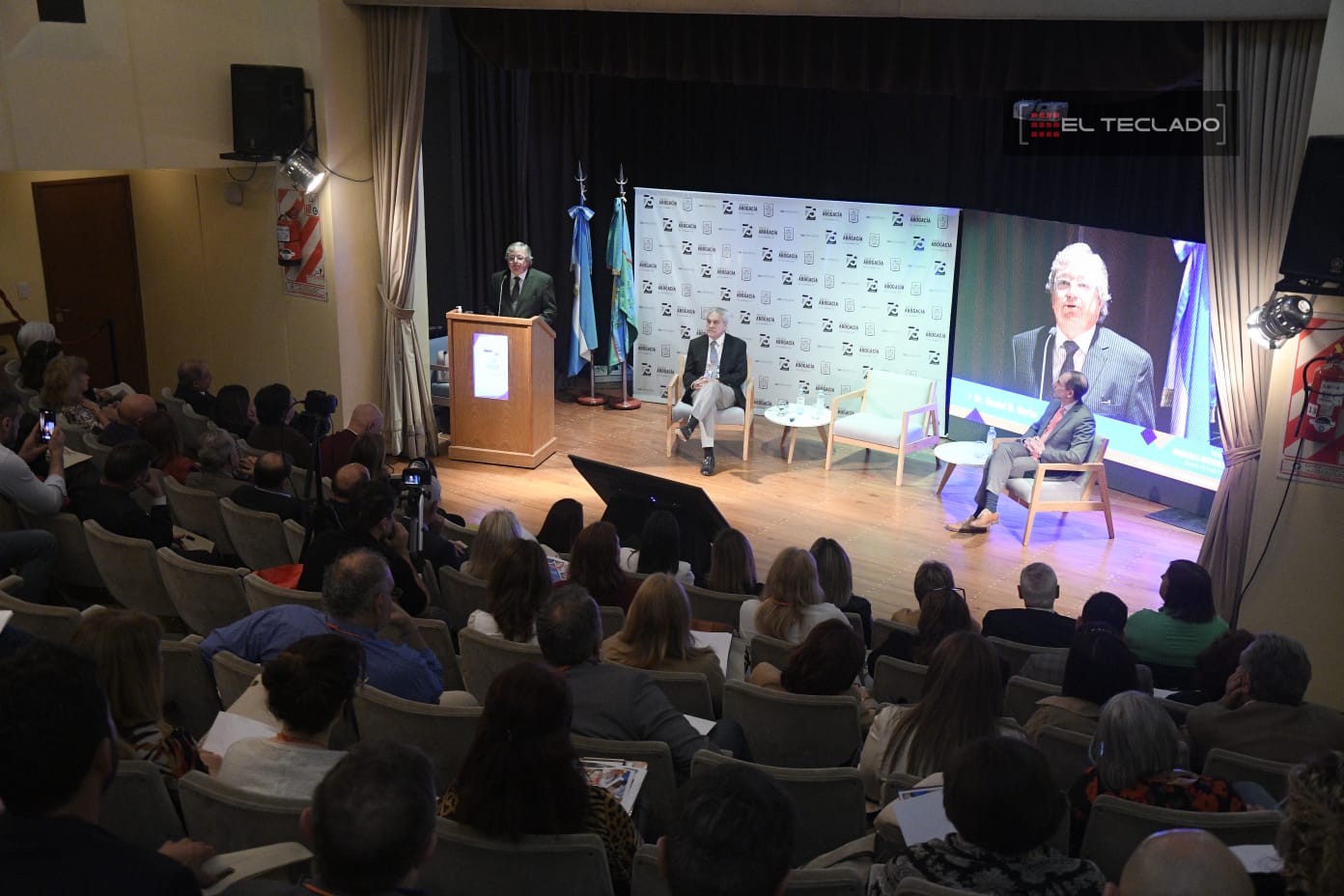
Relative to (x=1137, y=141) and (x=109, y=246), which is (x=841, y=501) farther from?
(x=109, y=246)

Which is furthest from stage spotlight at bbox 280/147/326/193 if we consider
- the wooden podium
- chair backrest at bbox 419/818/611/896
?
chair backrest at bbox 419/818/611/896

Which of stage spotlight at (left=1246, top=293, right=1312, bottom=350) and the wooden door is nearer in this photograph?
stage spotlight at (left=1246, top=293, right=1312, bottom=350)

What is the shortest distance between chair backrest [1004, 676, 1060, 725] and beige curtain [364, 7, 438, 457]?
20.3 feet

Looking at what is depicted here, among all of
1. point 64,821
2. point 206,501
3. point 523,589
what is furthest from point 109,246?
point 64,821

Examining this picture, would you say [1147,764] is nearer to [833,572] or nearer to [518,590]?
[833,572]

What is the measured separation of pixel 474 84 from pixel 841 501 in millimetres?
5568

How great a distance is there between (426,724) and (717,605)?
6.27ft

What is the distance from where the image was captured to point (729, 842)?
6.68 ft

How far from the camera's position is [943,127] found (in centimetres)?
993

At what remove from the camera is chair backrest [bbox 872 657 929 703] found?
14.1ft

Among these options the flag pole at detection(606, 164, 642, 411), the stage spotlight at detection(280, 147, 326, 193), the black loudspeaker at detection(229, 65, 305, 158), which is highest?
the black loudspeaker at detection(229, 65, 305, 158)

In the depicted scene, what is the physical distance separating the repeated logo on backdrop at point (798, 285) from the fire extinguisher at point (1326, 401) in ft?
13.8

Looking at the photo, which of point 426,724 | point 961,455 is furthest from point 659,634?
point 961,455

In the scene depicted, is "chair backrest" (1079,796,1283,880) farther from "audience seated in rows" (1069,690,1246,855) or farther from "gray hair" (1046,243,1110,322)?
"gray hair" (1046,243,1110,322)
